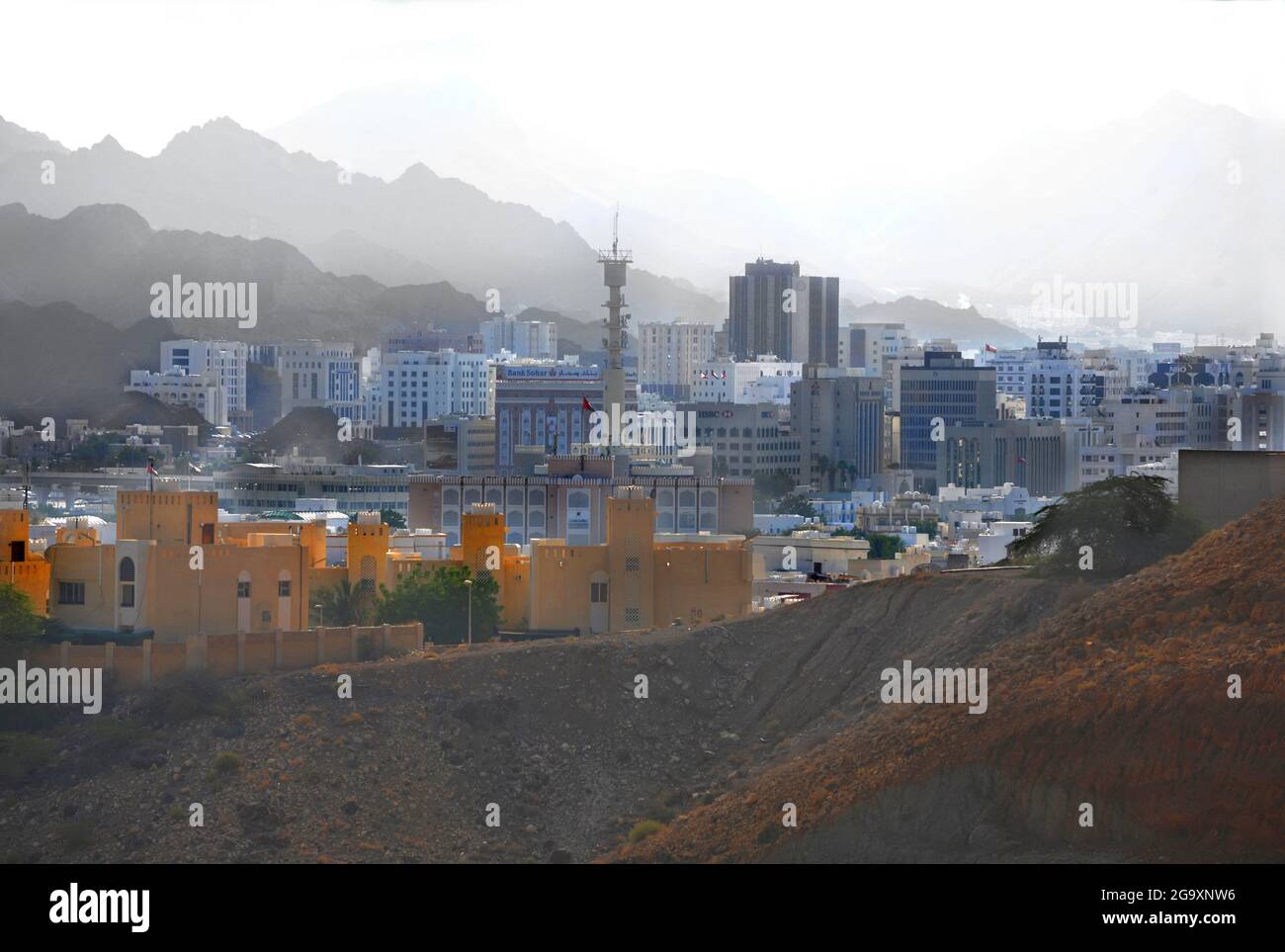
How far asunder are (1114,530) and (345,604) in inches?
282

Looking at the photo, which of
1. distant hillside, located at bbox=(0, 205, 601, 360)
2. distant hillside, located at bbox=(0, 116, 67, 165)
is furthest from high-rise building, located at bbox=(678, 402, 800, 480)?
distant hillside, located at bbox=(0, 116, 67, 165)

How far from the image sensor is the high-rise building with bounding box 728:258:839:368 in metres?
87.4

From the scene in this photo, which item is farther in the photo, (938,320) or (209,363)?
(938,320)

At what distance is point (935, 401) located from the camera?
213 feet

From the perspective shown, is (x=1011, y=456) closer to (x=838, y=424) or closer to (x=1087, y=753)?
(x=838, y=424)

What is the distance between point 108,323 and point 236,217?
32207 millimetres

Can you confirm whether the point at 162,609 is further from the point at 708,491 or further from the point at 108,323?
the point at 108,323

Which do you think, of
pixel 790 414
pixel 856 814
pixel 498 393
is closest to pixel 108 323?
pixel 498 393

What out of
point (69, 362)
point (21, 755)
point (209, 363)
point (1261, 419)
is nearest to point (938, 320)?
point (209, 363)

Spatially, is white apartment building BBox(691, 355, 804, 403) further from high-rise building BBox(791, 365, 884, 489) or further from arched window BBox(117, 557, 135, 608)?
arched window BBox(117, 557, 135, 608)

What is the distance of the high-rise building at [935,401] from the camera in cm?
6319

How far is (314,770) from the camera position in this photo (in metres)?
16.9
